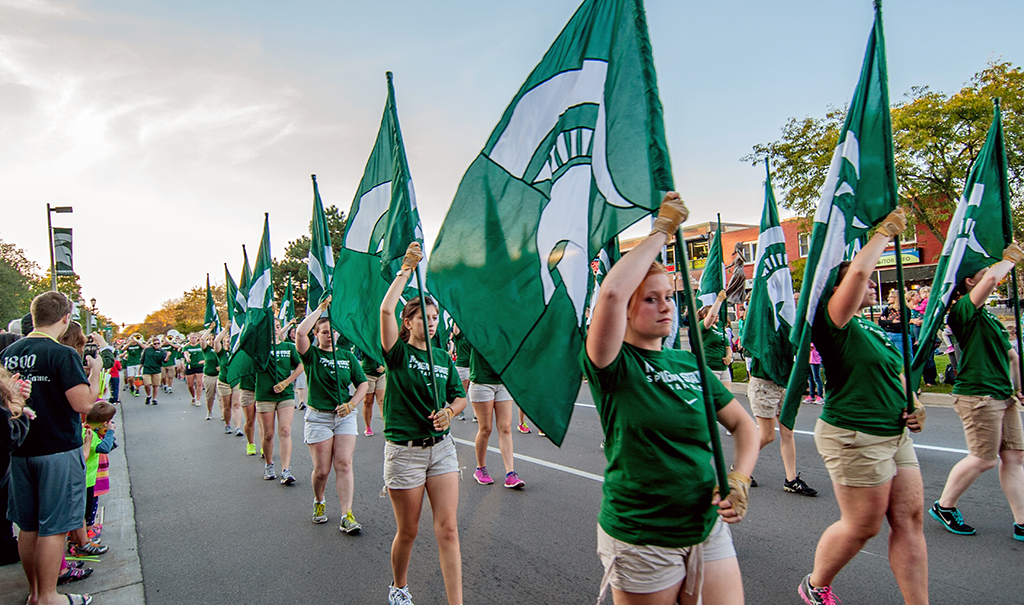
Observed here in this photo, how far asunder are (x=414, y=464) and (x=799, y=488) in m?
4.00

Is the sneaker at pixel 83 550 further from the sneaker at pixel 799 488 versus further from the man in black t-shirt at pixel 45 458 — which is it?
the sneaker at pixel 799 488

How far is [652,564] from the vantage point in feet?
7.29

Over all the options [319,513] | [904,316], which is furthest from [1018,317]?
[319,513]

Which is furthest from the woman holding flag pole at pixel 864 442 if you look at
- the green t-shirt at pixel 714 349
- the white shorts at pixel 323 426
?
the green t-shirt at pixel 714 349

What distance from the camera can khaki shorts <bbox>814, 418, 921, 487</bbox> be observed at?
3277 millimetres

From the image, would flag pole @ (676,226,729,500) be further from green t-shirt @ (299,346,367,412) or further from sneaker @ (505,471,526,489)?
sneaker @ (505,471,526,489)

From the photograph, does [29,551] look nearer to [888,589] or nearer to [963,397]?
[888,589]

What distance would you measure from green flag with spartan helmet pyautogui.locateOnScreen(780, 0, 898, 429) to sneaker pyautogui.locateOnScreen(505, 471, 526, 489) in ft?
12.9

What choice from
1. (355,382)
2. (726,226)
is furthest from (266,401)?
(726,226)

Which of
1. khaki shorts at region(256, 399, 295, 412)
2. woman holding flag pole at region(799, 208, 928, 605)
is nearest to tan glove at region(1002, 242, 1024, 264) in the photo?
woman holding flag pole at region(799, 208, 928, 605)

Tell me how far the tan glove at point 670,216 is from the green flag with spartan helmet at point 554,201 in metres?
0.16

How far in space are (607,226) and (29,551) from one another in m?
4.20

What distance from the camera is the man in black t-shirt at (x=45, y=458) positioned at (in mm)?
3889

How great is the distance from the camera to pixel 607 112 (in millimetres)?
2596
